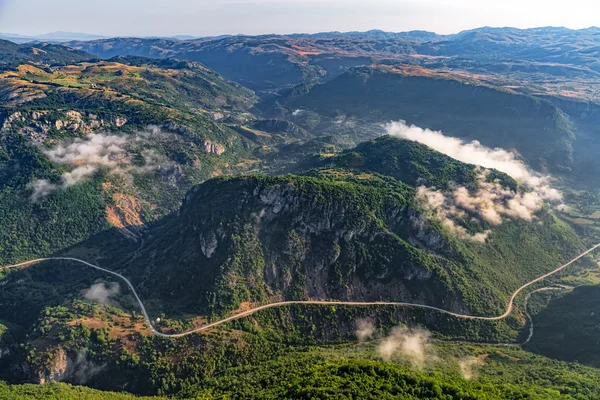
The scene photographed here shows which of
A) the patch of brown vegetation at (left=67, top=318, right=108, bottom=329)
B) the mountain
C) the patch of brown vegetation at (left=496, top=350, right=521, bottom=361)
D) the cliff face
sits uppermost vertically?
the cliff face

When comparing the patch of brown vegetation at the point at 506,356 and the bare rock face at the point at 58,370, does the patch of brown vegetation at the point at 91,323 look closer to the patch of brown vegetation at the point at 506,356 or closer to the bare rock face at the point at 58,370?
the bare rock face at the point at 58,370

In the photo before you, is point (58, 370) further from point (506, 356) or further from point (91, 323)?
point (506, 356)

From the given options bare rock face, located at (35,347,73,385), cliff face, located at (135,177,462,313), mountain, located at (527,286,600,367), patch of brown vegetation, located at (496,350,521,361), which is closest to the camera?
bare rock face, located at (35,347,73,385)

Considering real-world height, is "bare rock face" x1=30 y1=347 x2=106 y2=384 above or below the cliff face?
below

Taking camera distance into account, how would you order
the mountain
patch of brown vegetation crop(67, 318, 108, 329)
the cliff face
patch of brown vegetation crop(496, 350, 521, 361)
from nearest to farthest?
patch of brown vegetation crop(67, 318, 108, 329)
patch of brown vegetation crop(496, 350, 521, 361)
the mountain
the cliff face

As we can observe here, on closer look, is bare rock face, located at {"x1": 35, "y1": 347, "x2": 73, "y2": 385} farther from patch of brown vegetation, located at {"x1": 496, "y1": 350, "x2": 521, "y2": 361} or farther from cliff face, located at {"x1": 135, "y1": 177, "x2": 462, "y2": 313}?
patch of brown vegetation, located at {"x1": 496, "y1": 350, "x2": 521, "y2": 361}

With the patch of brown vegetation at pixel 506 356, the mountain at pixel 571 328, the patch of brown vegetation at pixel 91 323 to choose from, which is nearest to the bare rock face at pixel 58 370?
the patch of brown vegetation at pixel 91 323

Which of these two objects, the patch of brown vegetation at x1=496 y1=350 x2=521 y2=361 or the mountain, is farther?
the mountain

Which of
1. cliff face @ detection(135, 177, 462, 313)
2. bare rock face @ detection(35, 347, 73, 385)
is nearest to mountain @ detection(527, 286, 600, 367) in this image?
cliff face @ detection(135, 177, 462, 313)

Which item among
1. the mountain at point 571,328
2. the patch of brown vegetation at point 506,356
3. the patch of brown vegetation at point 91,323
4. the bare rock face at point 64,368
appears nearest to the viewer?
the bare rock face at point 64,368

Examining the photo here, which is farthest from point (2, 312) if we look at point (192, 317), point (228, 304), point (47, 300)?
point (228, 304)

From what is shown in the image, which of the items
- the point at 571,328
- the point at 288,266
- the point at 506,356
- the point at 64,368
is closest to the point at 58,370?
the point at 64,368
